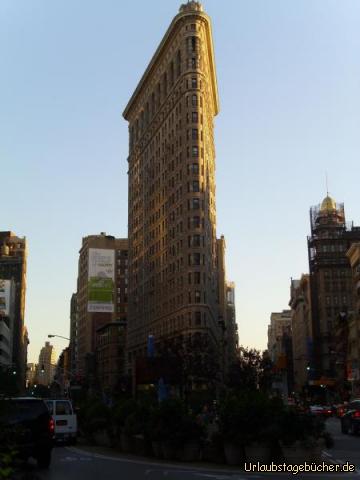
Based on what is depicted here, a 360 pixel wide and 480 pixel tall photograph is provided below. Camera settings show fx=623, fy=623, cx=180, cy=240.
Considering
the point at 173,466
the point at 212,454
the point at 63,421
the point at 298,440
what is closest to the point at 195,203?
the point at 63,421

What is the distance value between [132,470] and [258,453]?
11.8ft

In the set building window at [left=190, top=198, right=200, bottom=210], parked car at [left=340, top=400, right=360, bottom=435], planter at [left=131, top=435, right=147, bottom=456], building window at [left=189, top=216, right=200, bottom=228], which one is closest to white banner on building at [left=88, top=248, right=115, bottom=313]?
parked car at [left=340, top=400, right=360, bottom=435]

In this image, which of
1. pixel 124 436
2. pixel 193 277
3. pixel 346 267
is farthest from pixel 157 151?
pixel 124 436

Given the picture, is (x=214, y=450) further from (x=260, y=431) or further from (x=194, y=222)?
(x=194, y=222)

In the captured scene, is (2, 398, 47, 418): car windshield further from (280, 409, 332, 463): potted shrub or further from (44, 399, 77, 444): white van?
(44, 399, 77, 444): white van

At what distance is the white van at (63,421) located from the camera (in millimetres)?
27062

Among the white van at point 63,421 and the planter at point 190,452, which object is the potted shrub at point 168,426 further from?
the white van at point 63,421

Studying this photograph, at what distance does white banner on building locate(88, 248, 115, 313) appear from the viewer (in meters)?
51.1

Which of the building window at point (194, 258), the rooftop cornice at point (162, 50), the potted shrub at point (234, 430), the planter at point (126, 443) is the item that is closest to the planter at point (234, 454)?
the potted shrub at point (234, 430)

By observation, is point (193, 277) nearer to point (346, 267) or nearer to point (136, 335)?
point (136, 335)

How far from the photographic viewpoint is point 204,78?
125m

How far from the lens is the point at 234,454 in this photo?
59.8 feet

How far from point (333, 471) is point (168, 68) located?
123910 millimetres

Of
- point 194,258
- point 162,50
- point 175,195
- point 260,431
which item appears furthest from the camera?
point 162,50
